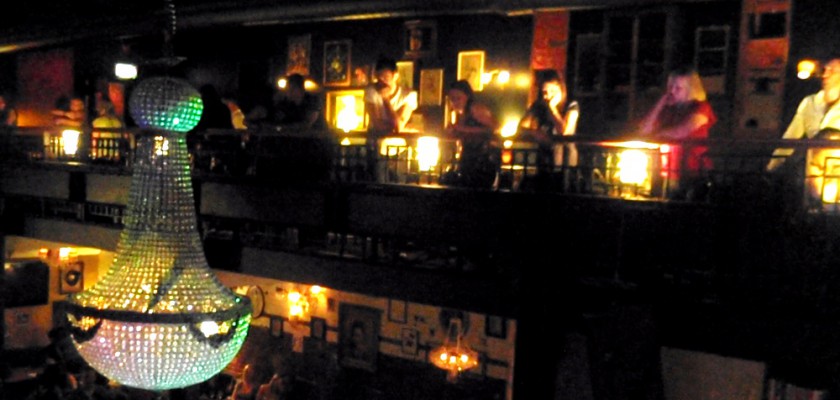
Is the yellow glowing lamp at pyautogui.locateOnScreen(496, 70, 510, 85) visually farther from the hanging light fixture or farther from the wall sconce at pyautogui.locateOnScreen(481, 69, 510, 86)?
the hanging light fixture

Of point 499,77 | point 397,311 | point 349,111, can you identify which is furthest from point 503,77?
point 397,311

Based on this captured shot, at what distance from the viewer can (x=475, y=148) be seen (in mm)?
6523

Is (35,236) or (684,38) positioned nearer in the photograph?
(684,38)

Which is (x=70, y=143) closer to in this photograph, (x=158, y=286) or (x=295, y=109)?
(x=295, y=109)

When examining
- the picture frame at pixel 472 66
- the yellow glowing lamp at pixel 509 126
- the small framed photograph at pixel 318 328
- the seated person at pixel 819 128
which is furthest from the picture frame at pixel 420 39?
the seated person at pixel 819 128

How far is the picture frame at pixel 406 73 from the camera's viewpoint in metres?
10.7

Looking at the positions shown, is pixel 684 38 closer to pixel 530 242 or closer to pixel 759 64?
pixel 759 64

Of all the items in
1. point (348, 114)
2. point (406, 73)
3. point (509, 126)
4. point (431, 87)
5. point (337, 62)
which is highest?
point (337, 62)

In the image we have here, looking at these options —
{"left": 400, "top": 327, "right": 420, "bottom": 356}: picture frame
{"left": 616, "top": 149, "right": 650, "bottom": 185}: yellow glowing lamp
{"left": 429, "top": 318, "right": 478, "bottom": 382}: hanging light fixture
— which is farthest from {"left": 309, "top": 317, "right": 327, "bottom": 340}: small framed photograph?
{"left": 616, "top": 149, "right": 650, "bottom": 185}: yellow glowing lamp

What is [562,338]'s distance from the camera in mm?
6316

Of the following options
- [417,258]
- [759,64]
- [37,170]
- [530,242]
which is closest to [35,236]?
[37,170]

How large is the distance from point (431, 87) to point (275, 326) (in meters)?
4.85

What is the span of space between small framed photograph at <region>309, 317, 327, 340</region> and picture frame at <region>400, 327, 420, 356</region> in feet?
4.70

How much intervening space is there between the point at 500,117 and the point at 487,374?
10.7 feet
